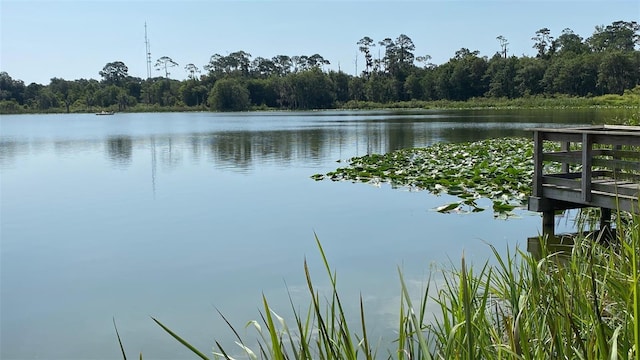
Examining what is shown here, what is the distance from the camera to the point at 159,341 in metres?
4.78

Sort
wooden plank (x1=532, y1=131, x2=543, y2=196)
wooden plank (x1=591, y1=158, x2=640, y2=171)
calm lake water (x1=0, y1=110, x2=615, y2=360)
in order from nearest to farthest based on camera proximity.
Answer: calm lake water (x1=0, y1=110, x2=615, y2=360), wooden plank (x1=591, y1=158, x2=640, y2=171), wooden plank (x1=532, y1=131, x2=543, y2=196)

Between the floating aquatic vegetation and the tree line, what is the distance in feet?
163

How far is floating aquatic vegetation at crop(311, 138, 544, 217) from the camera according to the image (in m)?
9.43

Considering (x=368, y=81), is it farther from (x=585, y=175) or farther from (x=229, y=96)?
(x=585, y=175)

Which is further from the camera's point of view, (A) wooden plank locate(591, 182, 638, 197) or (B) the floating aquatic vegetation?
(B) the floating aquatic vegetation

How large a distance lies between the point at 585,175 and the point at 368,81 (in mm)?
75476

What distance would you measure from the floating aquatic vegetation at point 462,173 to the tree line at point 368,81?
49680mm

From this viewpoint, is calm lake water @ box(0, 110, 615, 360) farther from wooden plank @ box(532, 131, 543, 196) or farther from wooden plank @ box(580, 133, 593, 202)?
wooden plank @ box(580, 133, 593, 202)

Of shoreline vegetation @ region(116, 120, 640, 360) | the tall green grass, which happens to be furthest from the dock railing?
the tall green grass

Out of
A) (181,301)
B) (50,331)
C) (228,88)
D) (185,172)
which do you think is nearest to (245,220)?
(181,301)

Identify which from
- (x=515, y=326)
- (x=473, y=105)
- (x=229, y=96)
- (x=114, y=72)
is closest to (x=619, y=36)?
(x=473, y=105)

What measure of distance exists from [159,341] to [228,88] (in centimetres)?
7780

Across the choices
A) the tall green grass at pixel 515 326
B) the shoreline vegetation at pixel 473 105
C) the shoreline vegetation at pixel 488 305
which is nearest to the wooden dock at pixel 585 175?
the shoreline vegetation at pixel 488 305

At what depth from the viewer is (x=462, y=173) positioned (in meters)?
11.4
